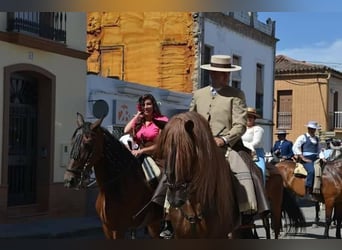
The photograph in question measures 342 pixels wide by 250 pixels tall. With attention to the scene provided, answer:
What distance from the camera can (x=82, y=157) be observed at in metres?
5.75

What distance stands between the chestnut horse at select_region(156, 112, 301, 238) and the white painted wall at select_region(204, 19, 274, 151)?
48.3ft

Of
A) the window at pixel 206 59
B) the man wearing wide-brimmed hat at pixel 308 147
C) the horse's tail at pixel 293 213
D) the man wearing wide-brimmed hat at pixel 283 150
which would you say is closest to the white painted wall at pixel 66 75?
the man wearing wide-brimmed hat at pixel 308 147

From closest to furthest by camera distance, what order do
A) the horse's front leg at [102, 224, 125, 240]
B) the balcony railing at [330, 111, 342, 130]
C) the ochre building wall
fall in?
the horse's front leg at [102, 224, 125, 240] < the ochre building wall < the balcony railing at [330, 111, 342, 130]

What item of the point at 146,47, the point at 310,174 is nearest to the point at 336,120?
the point at 146,47

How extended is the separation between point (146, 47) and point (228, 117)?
13966mm

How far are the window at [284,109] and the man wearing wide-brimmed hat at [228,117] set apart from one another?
2271 cm

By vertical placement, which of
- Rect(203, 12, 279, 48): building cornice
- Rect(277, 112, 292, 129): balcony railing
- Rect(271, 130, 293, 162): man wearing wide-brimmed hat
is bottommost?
Rect(271, 130, 293, 162): man wearing wide-brimmed hat

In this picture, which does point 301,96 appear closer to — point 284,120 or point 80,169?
point 284,120

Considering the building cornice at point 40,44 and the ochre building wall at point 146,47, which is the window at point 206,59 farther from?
the building cornice at point 40,44

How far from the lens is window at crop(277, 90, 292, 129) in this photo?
2798 cm

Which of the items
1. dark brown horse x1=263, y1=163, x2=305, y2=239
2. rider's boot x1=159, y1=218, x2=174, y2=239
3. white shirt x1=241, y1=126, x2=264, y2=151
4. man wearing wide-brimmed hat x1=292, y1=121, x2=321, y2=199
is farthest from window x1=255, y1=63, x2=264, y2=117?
rider's boot x1=159, y1=218, x2=174, y2=239

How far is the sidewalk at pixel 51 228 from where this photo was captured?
9797mm

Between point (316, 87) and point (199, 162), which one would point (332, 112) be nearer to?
point (316, 87)

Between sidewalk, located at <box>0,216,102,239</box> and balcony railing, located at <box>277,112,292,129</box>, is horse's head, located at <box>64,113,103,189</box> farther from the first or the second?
balcony railing, located at <box>277,112,292,129</box>
